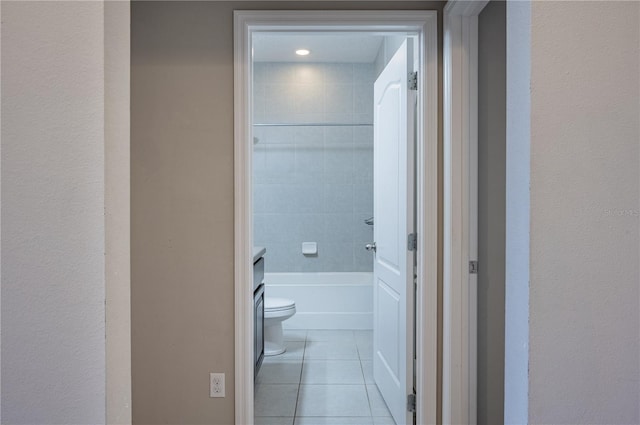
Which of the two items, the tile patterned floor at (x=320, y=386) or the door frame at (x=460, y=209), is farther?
the tile patterned floor at (x=320, y=386)

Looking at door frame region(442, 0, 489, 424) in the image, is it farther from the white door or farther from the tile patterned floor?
the tile patterned floor

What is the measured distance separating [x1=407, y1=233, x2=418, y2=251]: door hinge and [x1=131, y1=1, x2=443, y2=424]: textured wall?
0.85 metres

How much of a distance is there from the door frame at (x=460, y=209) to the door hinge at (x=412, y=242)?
0.64ft

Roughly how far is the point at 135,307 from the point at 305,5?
1575mm

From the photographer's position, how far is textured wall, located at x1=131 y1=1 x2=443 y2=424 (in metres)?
2.22

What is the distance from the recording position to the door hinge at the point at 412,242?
2363mm

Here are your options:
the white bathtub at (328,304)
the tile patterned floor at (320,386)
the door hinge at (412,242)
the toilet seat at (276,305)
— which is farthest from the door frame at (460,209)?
the white bathtub at (328,304)

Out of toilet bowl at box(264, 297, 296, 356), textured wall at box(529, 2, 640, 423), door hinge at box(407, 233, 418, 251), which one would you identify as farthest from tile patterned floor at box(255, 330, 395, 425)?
textured wall at box(529, 2, 640, 423)

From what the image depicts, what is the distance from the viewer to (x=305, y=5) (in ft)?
7.33

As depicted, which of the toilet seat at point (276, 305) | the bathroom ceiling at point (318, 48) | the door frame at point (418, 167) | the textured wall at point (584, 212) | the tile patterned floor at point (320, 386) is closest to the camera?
the textured wall at point (584, 212)

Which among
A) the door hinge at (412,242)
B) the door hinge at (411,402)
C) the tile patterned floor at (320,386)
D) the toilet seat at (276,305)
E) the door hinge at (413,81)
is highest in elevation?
the door hinge at (413,81)

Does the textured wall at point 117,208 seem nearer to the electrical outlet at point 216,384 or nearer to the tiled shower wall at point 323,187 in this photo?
the electrical outlet at point 216,384

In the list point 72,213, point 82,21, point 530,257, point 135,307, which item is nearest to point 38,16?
point 82,21

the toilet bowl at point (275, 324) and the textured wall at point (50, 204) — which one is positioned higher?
the textured wall at point (50, 204)
